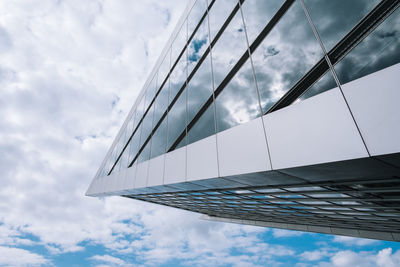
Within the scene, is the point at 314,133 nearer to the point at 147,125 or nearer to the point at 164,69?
the point at 164,69

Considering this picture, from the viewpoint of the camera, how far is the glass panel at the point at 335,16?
3.89 m

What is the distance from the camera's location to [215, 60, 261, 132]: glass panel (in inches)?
237

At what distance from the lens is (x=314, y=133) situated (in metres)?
4.05

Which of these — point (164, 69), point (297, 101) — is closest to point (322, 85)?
point (297, 101)

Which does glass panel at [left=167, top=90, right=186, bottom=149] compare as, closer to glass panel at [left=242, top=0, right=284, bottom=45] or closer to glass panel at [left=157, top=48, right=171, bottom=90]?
glass panel at [left=157, top=48, right=171, bottom=90]

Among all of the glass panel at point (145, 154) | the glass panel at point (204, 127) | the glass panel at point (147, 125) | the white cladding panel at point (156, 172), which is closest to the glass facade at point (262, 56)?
the glass panel at point (204, 127)

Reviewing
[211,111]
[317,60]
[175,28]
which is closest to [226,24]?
[211,111]

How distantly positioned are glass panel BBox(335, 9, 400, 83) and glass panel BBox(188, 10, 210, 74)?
7018 mm

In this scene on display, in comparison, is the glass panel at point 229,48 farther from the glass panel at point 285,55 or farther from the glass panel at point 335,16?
the glass panel at point 335,16

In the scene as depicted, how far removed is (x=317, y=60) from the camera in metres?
4.50

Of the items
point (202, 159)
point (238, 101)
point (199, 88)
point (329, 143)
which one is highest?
point (199, 88)

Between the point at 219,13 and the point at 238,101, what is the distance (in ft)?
17.0

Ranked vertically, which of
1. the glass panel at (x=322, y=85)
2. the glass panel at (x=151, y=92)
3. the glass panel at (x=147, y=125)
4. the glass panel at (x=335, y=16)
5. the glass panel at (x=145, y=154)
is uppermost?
the glass panel at (x=151, y=92)

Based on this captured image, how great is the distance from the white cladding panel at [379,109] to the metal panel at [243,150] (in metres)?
1.96
